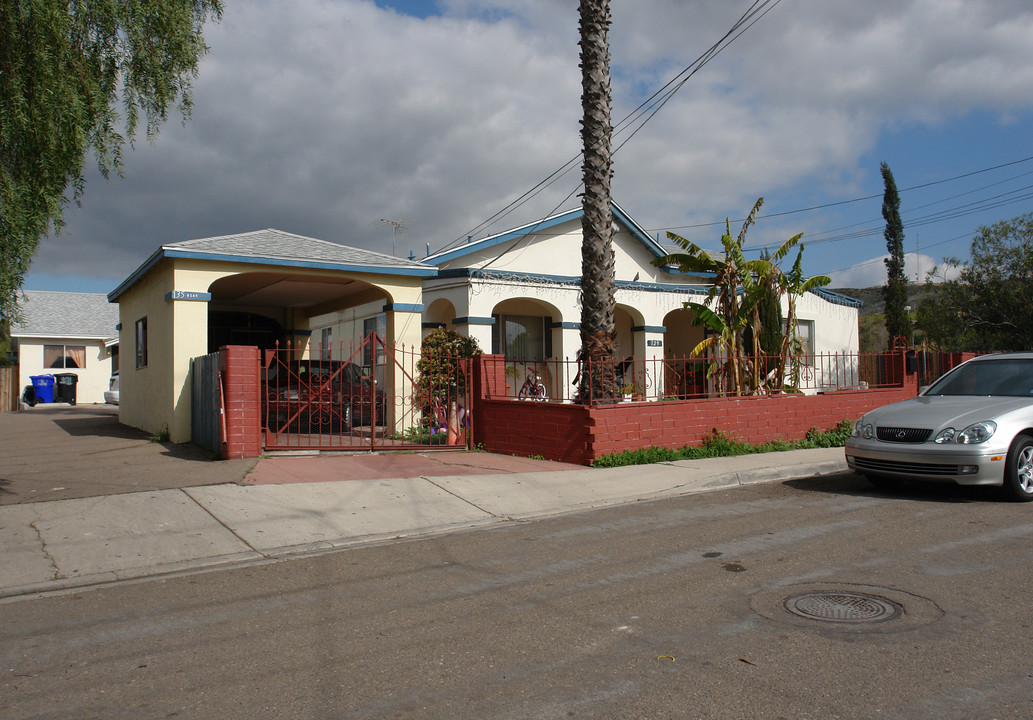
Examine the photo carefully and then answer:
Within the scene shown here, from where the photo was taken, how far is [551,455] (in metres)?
12.2

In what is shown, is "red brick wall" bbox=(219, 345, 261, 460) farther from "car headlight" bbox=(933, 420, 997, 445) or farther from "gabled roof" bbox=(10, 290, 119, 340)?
"gabled roof" bbox=(10, 290, 119, 340)

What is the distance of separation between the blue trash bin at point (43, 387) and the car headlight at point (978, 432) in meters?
35.8

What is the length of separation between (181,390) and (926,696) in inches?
485

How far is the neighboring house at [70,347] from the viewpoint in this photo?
3522cm

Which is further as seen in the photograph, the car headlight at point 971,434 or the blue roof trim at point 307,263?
the blue roof trim at point 307,263

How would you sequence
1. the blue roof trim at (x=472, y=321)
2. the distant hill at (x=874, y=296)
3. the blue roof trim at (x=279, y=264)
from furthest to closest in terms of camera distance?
the distant hill at (x=874, y=296) < the blue roof trim at (x=472, y=321) < the blue roof trim at (x=279, y=264)

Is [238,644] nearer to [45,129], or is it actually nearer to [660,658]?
[660,658]

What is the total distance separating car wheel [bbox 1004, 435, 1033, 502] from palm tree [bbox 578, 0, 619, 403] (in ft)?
17.9

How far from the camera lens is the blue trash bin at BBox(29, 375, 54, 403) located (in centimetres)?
3394

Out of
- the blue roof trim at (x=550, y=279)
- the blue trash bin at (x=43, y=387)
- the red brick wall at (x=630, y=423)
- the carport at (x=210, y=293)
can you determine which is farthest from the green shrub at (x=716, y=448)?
the blue trash bin at (x=43, y=387)

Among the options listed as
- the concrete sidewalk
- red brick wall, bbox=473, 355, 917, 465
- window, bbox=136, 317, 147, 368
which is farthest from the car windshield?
window, bbox=136, 317, 147, 368

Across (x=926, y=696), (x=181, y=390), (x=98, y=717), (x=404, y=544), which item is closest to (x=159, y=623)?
(x=98, y=717)

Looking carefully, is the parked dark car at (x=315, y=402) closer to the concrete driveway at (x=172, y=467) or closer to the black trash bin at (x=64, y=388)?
the concrete driveway at (x=172, y=467)

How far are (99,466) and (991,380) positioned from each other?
11.8 meters
